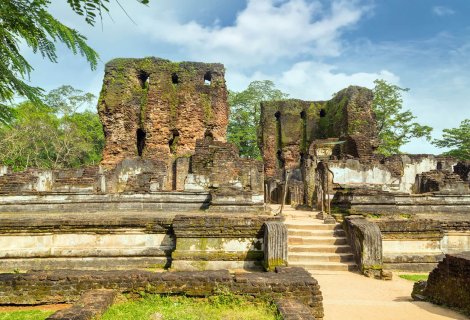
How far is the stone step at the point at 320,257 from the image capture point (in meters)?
7.25

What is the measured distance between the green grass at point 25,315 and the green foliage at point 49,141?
26.4 meters

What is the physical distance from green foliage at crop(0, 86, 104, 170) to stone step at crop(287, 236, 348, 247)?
25.7m

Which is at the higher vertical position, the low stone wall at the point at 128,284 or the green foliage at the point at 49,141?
the green foliage at the point at 49,141

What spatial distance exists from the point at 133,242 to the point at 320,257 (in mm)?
3790

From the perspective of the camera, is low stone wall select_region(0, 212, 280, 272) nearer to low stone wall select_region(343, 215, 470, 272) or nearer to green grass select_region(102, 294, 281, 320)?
low stone wall select_region(343, 215, 470, 272)

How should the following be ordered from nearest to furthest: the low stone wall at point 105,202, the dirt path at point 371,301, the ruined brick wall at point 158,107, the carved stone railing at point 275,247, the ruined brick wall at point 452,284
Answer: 1. the dirt path at point 371,301
2. the ruined brick wall at point 452,284
3. the carved stone railing at point 275,247
4. the low stone wall at point 105,202
5. the ruined brick wall at point 158,107

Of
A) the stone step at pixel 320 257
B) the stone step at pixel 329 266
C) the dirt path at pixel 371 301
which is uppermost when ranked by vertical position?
the stone step at pixel 320 257

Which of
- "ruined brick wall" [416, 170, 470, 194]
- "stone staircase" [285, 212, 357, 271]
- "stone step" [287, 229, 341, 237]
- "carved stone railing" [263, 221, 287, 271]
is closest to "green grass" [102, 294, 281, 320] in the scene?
"carved stone railing" [263, 221, 287, 271]

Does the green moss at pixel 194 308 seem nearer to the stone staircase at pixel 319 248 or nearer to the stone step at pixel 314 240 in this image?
the stone staircase at pixel 319 248

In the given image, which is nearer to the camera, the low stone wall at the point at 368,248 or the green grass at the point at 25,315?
the green grass at the point at 25,315

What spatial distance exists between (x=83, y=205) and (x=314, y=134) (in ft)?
69.4

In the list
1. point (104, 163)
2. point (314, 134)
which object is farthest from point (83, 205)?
point (314, 134)

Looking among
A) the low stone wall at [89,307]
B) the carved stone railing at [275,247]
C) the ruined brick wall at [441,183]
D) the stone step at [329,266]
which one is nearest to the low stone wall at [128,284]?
the low stone wall at [89,307]

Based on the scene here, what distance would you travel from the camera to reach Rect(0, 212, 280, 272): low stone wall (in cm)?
712
